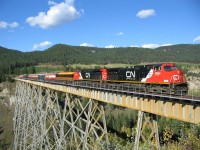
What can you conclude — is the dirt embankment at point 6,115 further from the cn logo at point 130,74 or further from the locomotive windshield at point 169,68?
the locomotive windshield at point 169,68

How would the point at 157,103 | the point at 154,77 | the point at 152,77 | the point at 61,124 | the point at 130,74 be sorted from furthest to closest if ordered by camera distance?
the point at 61,124, the point at 130,74, the point at 152,77, the point at 154,77, the point at 157,103

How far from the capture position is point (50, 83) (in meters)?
34.2

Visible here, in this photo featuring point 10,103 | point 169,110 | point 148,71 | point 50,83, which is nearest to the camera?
point 169,110

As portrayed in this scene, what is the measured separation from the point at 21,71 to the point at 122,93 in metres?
119

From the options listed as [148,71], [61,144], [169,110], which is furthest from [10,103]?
[169,110]

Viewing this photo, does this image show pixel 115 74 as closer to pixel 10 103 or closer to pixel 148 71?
pixel 148 71

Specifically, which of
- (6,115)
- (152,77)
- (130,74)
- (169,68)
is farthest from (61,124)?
(6,115)

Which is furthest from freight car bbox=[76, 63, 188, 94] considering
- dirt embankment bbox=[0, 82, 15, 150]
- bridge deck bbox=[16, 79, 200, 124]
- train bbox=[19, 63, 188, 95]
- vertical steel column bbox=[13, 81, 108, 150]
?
dirt embankment bbox=[0, 82, 15, 150]

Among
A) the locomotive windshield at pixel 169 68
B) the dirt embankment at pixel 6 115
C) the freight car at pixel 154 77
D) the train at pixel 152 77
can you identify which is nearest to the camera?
the train at pixel 152 77

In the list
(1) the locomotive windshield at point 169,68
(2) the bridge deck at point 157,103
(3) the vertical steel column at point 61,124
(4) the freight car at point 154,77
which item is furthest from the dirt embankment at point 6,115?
(1) the locomotive windshield at point 169,68

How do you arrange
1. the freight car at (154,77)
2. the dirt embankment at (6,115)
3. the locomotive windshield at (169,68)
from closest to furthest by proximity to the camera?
the freight car at (154,77) < the locomotive windshield at (169,68) < the dirt embankment at (6,115)

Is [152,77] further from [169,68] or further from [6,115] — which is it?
[6,115]

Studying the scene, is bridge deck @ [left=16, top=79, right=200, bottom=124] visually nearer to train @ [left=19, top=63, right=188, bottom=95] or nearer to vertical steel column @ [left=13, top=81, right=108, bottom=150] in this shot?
train @ [left=19, top=63, right=188, bottom=95]

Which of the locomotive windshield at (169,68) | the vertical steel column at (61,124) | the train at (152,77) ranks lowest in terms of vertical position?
the vertical steel column at (61,124)
